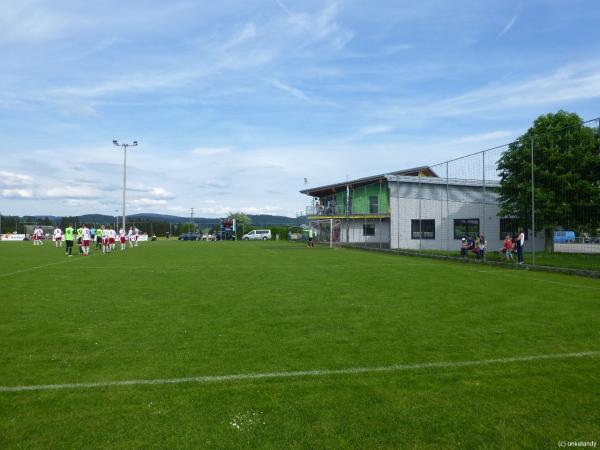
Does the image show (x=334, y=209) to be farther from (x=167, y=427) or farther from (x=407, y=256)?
(x=167, y=427)

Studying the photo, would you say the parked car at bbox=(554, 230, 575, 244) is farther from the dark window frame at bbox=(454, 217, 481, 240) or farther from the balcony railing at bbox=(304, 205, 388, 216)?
the balcony railing at bbox=(304, 205, 388, 216)

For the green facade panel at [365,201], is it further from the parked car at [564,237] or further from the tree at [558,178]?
the parked car at [564,237]

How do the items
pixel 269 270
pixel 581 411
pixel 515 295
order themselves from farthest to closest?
pixel 269 270
pixel 515 295
pixel 581 411

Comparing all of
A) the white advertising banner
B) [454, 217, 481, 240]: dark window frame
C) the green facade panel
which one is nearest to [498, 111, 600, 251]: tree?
[454, 217, 481, 240]: dark window frame

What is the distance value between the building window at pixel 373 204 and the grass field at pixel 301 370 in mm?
31254

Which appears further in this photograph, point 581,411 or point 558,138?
point 558,138

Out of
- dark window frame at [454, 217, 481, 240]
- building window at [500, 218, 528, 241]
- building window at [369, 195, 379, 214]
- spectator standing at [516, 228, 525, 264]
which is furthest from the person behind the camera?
building window at [369, 195, 379, 214]

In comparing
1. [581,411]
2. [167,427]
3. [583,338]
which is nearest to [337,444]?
[167,427]

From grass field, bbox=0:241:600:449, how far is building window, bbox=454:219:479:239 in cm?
1673

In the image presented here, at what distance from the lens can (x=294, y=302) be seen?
378 inches

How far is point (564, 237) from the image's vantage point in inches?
774

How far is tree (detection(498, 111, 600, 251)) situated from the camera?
1681 cm

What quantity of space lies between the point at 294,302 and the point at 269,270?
24.6ft

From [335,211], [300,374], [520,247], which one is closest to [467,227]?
[520,247]
